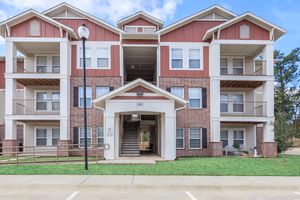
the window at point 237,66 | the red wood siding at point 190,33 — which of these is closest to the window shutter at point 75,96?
the red wood siding at point 190,33

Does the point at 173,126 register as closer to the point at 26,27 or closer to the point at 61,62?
the point at 61,62

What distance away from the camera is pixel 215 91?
90.3 ft

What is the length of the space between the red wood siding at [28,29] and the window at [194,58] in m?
10.2

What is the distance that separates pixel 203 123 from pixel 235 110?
11.9ft

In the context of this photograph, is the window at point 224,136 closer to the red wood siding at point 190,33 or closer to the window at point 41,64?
the red wood siding at point 190,33

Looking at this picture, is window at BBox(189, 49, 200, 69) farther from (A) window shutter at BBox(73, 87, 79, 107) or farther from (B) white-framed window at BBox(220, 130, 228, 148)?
(A) window shutter at BBox(73, 87, 79, 107)

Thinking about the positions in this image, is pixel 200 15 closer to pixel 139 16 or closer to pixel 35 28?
pixel 139 16

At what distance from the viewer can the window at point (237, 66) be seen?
30.0m

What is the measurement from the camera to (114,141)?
22.8m

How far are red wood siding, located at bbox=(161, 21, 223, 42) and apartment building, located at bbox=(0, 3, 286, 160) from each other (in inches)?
3.1

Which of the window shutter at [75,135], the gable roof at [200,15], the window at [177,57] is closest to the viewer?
Result: the window shutter at [75,135]

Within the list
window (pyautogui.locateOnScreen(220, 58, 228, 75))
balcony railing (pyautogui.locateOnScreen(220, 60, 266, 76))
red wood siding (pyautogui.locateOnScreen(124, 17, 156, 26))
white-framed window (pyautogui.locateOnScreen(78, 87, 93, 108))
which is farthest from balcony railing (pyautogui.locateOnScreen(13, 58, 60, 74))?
balcony railing (pyautogui.locateOnScreen(220, 60, 266, 76))

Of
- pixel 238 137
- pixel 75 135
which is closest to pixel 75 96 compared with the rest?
pixel 75 135
